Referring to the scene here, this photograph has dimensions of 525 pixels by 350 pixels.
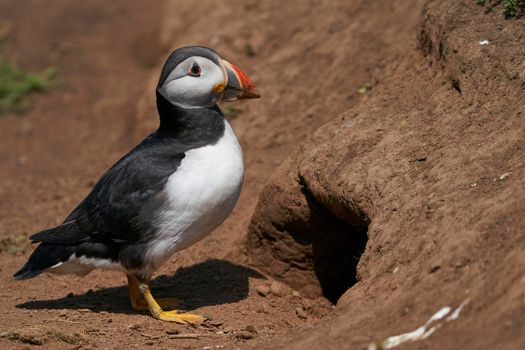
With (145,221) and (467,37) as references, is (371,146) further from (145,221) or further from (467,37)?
(145,221)

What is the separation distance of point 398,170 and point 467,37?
1.33 metres

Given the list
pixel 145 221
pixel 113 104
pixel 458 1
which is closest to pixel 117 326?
pixel 145 221

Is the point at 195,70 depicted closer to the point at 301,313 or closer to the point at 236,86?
the point at 236,86

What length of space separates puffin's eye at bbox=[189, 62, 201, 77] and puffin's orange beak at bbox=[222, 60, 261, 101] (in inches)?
9.0

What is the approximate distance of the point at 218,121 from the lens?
20.5ft

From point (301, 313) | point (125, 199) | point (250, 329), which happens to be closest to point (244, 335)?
point (250, 329)

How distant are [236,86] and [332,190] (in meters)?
1.06

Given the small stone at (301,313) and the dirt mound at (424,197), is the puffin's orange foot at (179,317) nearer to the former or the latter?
the small stone at (301,313)

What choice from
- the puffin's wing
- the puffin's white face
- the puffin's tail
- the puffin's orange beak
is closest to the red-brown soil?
the puffin's tail

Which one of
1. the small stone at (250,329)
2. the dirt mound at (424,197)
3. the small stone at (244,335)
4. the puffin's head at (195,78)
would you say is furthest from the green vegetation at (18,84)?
the small stone at (244,335)

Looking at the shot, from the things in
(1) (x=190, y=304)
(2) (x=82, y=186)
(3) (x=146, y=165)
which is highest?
(3) (x=146, y=165)

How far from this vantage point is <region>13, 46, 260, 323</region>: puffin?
19.6ft

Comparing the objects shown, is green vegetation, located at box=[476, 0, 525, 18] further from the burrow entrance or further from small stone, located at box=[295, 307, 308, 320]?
small stone, located at box=[295, 307, 308, 320]

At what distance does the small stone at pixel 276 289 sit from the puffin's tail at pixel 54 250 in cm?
166
